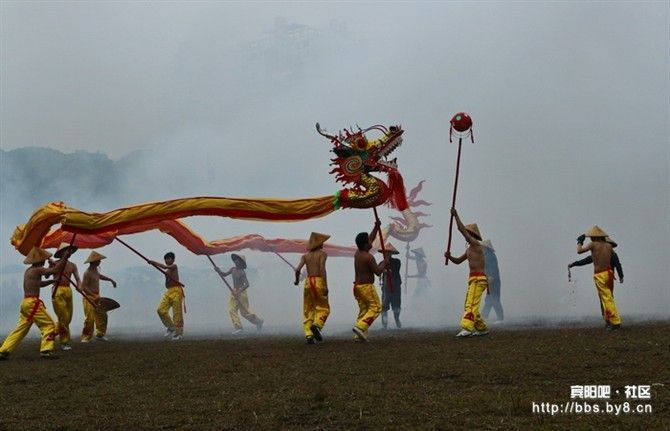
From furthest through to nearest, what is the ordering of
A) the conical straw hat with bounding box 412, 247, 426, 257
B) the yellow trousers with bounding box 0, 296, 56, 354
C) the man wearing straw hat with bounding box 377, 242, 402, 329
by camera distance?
the conical straw hat with bounding box 412, 247, 426, 257
the man wearing straw hat with bounding box 377, 242, 402, 329
the yellow trousers with bounding box 0, 296, 56, 354

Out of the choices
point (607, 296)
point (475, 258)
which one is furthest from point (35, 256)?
point (607, 296)

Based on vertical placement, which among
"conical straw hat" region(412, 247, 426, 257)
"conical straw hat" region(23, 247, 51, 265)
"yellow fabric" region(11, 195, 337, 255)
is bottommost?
"conical straw hat" region(23, 247, 51, 265)

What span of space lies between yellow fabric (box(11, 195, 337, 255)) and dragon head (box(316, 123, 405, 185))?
66 cm

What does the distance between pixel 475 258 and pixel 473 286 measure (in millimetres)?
633

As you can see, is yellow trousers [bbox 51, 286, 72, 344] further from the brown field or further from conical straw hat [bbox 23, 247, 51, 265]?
the brown field

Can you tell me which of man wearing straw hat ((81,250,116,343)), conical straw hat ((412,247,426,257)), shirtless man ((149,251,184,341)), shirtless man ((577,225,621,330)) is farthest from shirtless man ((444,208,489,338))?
conical straw hat ((412,247,426,257))

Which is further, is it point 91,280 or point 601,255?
A: point 91,280

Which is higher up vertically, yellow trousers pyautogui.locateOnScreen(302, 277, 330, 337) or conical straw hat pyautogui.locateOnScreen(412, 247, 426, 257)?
conical straw hat pyautogui.locateOnScreen(412, 247, 426, 257)

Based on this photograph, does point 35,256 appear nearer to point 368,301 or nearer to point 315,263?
point 315,263

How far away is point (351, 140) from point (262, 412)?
9697 mm

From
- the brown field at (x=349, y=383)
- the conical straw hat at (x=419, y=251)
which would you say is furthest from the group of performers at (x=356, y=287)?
the conical straw hat at (x=419, y=251)

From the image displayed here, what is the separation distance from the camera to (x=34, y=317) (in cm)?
1591

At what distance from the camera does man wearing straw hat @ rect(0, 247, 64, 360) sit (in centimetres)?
1576

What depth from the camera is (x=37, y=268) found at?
1644 centimetres
